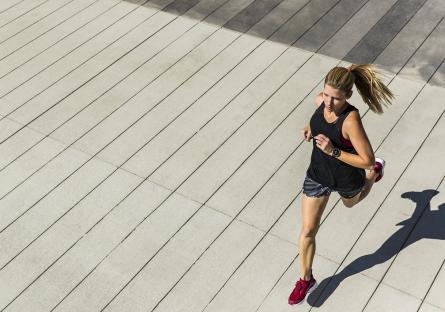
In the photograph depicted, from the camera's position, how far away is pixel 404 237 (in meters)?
5.16

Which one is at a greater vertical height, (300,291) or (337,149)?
(337,149)

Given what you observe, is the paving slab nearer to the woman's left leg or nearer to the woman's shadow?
the woman's shadow

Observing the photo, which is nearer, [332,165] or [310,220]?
[332,165]

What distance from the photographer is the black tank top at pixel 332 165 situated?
418 centimetres

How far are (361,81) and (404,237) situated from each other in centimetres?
173

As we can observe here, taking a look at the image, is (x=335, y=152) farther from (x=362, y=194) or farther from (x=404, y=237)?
(x=404, y=237)

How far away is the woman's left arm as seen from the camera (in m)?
4.00

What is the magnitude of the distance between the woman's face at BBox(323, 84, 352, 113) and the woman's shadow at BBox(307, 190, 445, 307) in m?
1.57

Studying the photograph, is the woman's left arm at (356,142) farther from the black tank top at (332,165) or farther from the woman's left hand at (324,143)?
the black tank top at (332,165)

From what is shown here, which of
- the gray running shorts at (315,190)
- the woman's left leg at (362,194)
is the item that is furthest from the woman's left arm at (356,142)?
the woman's left leg at (362,194)

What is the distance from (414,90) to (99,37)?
14.3 feet

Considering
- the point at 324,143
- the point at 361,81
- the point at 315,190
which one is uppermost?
the point at 361,81

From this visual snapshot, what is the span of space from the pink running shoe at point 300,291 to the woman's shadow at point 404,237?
102 mm

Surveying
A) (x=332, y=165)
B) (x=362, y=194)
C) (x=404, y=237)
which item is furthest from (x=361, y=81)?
(x=404, y=237)
